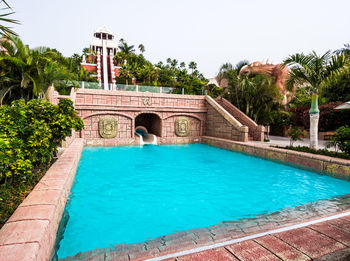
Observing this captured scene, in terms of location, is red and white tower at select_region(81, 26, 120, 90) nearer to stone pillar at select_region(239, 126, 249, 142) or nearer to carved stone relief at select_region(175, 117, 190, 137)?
carved stone relief at select_region(175, 117, 190, 137)

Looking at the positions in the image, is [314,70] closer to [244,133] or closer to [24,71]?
[244,133]

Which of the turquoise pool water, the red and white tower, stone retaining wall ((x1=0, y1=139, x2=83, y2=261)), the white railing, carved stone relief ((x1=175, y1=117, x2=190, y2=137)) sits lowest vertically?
the turquoise pool water

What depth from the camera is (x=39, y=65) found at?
8375 mm

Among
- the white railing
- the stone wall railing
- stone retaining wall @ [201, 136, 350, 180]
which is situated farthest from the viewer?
the white railing

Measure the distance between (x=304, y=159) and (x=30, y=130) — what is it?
8.43 metres

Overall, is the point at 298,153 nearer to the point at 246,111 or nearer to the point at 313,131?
the point at 313,131

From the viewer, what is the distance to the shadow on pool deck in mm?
2375

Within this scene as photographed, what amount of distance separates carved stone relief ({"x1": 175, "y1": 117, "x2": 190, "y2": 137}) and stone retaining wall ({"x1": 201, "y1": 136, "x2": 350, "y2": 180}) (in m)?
4.57

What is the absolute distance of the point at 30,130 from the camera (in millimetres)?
4777

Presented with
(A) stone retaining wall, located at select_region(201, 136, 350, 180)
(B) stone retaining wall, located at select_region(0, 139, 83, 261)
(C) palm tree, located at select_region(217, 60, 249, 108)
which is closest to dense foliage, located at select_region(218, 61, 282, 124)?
(C) palm tree, located at select_region(217, 60, 249, 108)

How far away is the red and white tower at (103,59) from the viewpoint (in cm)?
3203

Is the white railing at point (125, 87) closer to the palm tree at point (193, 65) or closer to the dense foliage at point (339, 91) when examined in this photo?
the dense foliage at point (339, 91)

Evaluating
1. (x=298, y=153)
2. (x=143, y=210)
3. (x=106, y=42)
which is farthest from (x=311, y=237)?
(x=106, y=42)

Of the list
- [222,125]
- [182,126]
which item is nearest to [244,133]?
[222,125]
